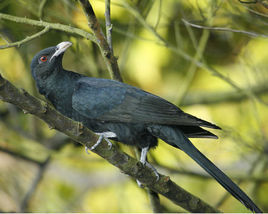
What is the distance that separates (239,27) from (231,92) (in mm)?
1595

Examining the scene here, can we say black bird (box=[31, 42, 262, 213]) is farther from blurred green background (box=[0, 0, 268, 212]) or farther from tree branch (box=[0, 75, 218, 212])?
blurred green background (box=[0, 0, 268, 212])

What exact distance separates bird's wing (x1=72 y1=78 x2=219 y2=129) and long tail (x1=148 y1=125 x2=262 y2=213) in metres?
0.15

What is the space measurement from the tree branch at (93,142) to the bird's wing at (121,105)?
53cm

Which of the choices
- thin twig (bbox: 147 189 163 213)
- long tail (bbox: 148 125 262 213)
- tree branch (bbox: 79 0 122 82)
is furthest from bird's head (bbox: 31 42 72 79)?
thin twig (bbox: 147 189 163 213)

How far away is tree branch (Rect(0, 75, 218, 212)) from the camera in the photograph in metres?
2.76

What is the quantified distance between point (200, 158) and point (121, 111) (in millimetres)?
899

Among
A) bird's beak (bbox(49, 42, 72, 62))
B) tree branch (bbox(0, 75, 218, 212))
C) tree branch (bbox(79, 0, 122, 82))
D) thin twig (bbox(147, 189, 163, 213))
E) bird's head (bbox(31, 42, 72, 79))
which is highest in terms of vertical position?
tree branch (bbox(79, 0, 122, 82))

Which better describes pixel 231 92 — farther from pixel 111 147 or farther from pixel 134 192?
pixel 111 147

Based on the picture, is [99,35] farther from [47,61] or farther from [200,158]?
[200,158]

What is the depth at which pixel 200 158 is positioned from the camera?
12.3 feet

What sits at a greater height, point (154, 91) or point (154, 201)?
point (154, 91)

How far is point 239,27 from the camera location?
4930 mm

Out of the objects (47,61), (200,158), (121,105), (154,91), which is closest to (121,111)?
(121,105)

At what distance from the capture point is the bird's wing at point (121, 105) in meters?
3.95
